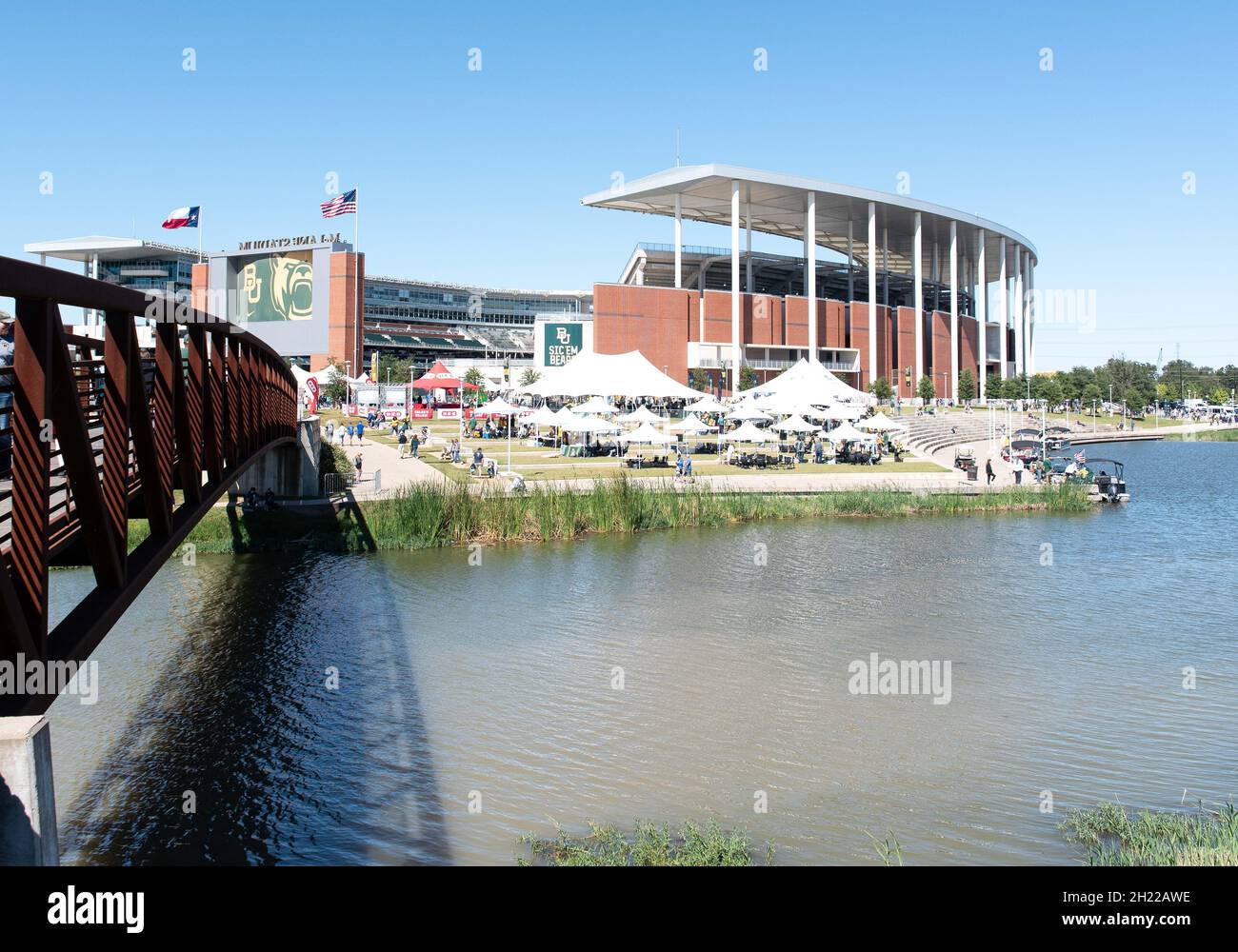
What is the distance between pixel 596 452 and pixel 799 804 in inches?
1298

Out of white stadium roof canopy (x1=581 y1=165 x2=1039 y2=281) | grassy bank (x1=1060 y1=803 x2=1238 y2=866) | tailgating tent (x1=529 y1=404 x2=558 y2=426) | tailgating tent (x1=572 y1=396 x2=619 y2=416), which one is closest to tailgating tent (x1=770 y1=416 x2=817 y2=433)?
tailgating tent (x1=572 y1=396 x2=619 y2=416)

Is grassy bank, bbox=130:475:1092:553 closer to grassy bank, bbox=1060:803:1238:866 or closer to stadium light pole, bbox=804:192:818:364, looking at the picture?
grassy bank, bbox=1060:803:1238:866

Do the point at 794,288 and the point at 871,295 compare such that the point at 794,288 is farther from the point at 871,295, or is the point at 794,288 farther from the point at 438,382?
the point at 438,382

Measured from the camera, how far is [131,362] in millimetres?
8180

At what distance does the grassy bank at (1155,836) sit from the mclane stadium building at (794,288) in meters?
65.2

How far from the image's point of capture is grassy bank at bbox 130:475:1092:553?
1041 inches

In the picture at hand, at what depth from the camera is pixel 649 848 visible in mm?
9203

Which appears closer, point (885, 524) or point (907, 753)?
point (907, 753)

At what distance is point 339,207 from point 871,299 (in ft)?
142

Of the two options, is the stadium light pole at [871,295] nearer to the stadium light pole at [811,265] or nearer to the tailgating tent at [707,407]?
the stadium light pole at [811,265]

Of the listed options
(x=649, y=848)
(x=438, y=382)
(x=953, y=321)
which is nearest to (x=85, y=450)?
(x=649, y=848)

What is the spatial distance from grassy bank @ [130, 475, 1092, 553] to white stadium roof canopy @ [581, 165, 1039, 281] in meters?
46.0
